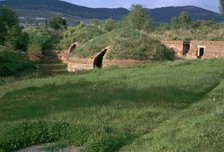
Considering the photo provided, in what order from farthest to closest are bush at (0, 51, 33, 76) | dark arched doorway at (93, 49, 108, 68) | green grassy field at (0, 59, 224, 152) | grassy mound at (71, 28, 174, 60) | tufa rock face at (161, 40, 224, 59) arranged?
1. tufa rock face at (161, 40, 224, 59)
2. bush at (0, 51, 33, 76)
3. dark arched doorway at (93, 49, 108, 68)
4. grassy mound at (71, 28, 174, 60)
5. green grassy field at (0, 59, 224, 152)

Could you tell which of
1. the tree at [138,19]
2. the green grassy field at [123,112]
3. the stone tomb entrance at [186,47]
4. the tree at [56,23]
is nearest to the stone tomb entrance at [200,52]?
the stone tomb entrance at [186,47]

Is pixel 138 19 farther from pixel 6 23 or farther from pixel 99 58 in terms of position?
pixel 99 58

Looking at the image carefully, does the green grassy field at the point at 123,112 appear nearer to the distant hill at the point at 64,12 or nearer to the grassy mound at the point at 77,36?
the grassy mound at the point at 77,36

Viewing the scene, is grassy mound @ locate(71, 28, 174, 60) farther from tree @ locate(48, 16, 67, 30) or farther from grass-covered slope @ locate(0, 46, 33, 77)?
tree @ locate(48, 16, 67, 30)

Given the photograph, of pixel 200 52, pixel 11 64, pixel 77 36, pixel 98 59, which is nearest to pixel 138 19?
pixel 77 36

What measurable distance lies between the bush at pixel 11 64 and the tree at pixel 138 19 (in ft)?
91.1

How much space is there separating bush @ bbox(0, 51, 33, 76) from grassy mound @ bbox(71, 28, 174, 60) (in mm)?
3439

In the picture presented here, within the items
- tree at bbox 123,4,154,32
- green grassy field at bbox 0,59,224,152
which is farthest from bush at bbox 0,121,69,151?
tree at bbox 123,4,154,32

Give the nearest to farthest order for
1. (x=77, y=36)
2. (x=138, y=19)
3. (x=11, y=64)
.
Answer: (x=11, y=64), (x=77, y=36), (x=138, y=19)

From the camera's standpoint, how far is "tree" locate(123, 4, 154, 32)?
2279 inches

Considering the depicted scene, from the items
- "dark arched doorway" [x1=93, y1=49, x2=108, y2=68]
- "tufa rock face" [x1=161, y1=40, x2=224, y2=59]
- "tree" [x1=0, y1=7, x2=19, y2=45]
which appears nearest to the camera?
"dark arched doorway" [x1=93, y1=49, x2=108, y2=68]

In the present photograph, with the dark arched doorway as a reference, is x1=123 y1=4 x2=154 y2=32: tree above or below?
above

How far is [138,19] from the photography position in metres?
59.2

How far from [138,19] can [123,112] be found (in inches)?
1863
